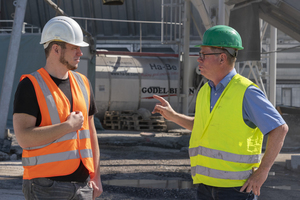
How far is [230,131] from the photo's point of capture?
235 cm

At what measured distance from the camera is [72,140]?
2273mm

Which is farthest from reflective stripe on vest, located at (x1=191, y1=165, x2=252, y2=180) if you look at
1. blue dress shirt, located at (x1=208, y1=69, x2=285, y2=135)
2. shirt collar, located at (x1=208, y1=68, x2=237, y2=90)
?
shirt collar, located at (x1=208, y1=68, x2=237, y2=90)

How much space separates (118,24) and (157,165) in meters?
15.8

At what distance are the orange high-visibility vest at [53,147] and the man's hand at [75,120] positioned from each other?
0.22ft

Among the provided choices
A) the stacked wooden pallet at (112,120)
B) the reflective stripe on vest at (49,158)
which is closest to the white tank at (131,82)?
the stacked wooden pallet at (112,120)

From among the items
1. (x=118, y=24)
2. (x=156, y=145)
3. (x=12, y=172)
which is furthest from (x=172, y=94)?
(x=12, y=172)

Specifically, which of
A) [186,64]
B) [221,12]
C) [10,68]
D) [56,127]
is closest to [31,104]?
[56,127]

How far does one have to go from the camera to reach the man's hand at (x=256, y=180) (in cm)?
223

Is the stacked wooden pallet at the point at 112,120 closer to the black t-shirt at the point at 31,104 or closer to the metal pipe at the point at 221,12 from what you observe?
the metal pipe at the point at 221,12

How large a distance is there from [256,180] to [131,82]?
13.8 metres

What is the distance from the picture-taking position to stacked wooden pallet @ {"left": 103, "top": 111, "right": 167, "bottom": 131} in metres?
14.6

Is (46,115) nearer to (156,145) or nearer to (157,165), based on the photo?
(157,165)

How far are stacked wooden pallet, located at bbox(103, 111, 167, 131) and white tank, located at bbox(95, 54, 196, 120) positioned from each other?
75 centimetres

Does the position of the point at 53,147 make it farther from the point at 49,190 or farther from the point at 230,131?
the point at 230,131
